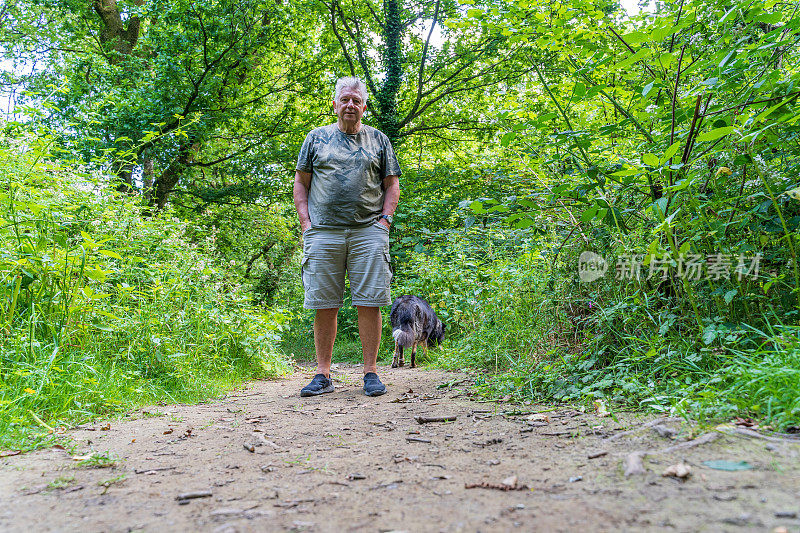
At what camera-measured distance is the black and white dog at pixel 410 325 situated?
19.4 feet

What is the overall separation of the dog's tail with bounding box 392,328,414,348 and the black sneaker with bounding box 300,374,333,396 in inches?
86.0

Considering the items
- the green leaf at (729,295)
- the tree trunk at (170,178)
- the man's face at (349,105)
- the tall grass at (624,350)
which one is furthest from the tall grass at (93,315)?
the tree trunk at (170,178)

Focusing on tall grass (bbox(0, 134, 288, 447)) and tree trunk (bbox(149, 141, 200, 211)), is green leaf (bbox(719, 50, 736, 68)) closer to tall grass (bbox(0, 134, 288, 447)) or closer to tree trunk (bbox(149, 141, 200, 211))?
tall grass (bbox(0, 134, 288, 447))

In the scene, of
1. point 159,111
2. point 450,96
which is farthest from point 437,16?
point 159,111

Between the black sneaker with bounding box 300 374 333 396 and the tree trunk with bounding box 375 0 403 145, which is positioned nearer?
the black sneaker with bounding box 300 374 333 396

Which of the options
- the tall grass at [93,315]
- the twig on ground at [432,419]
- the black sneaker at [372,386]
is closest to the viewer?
the twig on ground at [432,419]

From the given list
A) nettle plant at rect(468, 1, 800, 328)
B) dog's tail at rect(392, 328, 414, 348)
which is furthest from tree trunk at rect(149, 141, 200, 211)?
nettle plant at rect(468, 1, 800, 328)

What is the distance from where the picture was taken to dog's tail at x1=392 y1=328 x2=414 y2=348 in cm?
586

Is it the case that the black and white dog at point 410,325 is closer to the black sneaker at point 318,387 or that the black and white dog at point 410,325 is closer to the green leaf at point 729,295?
the black sneaker at point 318,387

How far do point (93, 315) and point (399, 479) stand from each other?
8.58 feet

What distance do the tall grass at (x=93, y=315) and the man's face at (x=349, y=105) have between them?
1.84 m

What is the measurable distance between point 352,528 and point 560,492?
594 millimetres

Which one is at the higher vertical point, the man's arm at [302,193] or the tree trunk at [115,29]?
the tree trunk at [115,29]

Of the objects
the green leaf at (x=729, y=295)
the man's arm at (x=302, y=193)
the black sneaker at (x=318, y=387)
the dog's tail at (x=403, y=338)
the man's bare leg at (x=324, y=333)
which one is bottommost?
the black sneaker at (x=318, y=387)
